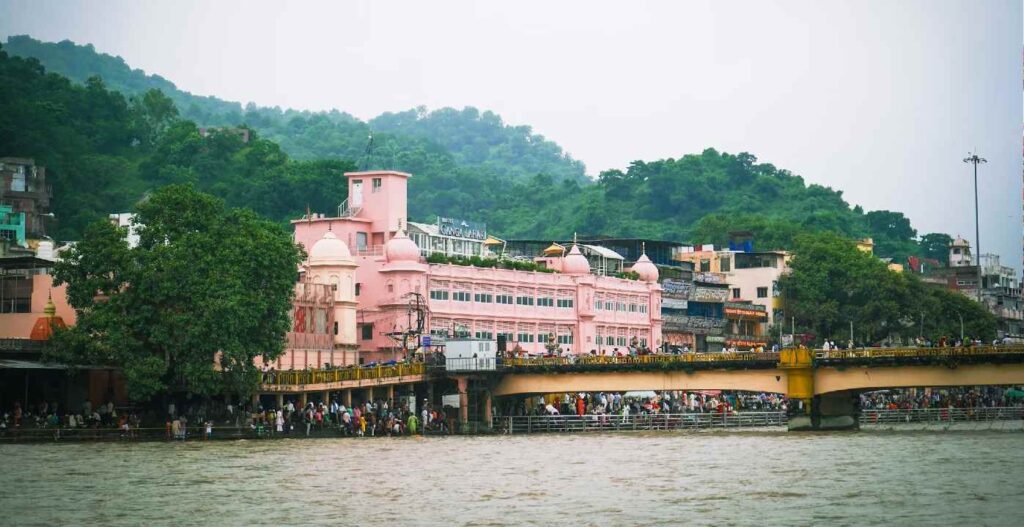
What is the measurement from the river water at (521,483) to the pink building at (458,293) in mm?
27919

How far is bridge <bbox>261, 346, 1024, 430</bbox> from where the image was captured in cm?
9650

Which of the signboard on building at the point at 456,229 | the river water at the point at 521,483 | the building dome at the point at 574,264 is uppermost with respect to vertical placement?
the signboard on building at the point at 456,229

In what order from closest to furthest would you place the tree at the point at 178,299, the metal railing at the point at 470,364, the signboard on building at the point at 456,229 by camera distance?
the tree at the point at 178,299
the metal railing at the point at 470,364
the signboard on building at the point at 456,229

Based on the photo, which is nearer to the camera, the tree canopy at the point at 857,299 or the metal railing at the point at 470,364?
the metal railing at the point at 470,364

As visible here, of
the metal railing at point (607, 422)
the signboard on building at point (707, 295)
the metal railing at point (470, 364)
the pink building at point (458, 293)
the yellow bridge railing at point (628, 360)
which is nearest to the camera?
the yellow bridge railing at point (628, 360)

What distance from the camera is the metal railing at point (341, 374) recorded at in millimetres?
97625

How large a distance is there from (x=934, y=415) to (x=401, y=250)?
33.6 metres

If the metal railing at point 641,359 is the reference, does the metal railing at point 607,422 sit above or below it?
below

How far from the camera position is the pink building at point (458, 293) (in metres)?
116

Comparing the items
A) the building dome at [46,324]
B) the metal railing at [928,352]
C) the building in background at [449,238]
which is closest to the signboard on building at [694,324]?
the building in background at [449,238]

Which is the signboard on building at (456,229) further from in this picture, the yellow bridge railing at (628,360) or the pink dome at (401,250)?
the yellow bridge railing at (628,360)

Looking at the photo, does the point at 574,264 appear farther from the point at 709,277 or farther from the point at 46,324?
the point at 46,324

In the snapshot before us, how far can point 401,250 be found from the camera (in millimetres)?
116375

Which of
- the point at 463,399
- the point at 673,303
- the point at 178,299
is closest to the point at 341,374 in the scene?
the point at 463,399
